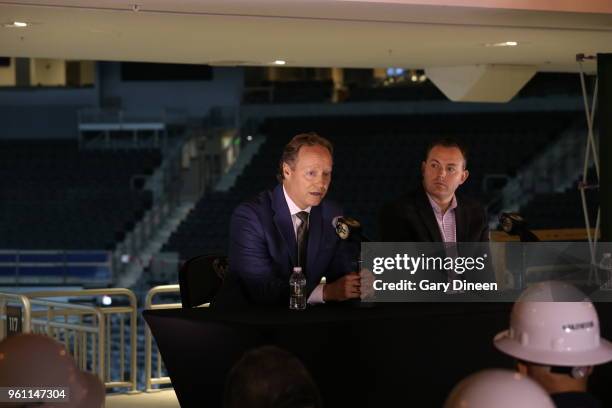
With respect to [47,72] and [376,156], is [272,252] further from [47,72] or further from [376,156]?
[47,72]

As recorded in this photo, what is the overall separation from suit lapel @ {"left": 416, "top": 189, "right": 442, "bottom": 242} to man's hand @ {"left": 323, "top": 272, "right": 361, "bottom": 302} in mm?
821

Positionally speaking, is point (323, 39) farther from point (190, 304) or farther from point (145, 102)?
point (145, 102)

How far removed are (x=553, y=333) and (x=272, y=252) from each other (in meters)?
1.40

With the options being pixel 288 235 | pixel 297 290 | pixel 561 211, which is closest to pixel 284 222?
pixel 288 235

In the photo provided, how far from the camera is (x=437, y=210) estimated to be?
436cm

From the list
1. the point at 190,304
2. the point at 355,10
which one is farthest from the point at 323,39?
the point at 190,304

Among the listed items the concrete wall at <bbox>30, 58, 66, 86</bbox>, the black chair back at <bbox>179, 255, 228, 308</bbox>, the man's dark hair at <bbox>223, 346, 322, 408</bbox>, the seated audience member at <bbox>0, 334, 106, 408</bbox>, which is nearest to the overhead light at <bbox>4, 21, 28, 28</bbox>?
the black chair back at <bbox>179, 255, 228, 308</bbox>

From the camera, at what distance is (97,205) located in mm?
22078

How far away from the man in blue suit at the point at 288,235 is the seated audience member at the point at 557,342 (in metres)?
1.08

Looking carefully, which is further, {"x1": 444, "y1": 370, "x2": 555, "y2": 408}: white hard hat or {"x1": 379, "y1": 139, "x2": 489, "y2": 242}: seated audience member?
{"x1": 379, "y1": 139, "x2": 489, "y2": 242}: seated audience member

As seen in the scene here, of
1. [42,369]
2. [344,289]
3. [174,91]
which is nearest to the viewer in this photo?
[42,369]

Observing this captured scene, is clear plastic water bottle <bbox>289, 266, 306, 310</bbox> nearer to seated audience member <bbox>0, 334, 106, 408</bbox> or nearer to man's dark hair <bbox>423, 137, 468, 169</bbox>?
man's dark hair <bbox>423, 137, 468, 169</bbox>

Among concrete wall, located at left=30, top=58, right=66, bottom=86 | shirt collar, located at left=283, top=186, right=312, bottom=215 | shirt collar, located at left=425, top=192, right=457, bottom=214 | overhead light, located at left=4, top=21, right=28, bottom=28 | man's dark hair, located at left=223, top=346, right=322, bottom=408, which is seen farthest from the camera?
concrete wall, located at left=30, top=58, right=66, bottom=86

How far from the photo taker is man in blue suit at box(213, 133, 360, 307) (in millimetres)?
3684
